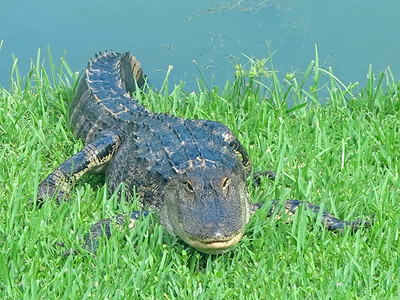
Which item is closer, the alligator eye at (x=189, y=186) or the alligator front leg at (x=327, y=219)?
the alligator eye at (x=189, y=186)

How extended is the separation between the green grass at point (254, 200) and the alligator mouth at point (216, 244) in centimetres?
11

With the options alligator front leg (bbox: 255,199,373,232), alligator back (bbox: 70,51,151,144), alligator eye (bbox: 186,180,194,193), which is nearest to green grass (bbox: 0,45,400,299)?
alligator front leg (bbox: 255,199,373,232)

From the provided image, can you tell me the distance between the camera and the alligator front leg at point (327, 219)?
4719 mm

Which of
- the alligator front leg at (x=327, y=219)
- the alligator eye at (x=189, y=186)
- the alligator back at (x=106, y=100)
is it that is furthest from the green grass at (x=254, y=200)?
the alligator eye at (x=189, y=186)

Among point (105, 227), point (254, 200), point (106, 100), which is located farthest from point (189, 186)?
point (106, 100)

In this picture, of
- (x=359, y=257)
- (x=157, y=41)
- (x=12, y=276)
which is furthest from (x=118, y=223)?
(x=157, y=41)

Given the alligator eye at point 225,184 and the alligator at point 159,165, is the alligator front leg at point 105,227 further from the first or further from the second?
A: the alligator eye at point 225,184

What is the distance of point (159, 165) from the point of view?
5.08 m

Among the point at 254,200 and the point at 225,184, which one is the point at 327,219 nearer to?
the point at 254,200

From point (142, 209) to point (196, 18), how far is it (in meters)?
3.61

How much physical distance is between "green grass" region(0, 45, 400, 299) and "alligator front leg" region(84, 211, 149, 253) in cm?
8

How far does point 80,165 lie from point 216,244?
5.36 ft

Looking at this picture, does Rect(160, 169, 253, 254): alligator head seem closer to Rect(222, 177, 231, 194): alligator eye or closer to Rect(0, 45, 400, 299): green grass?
Rect(222, 177, 231, 194): alligator eye

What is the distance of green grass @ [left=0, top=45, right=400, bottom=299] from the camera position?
4.14 metres
